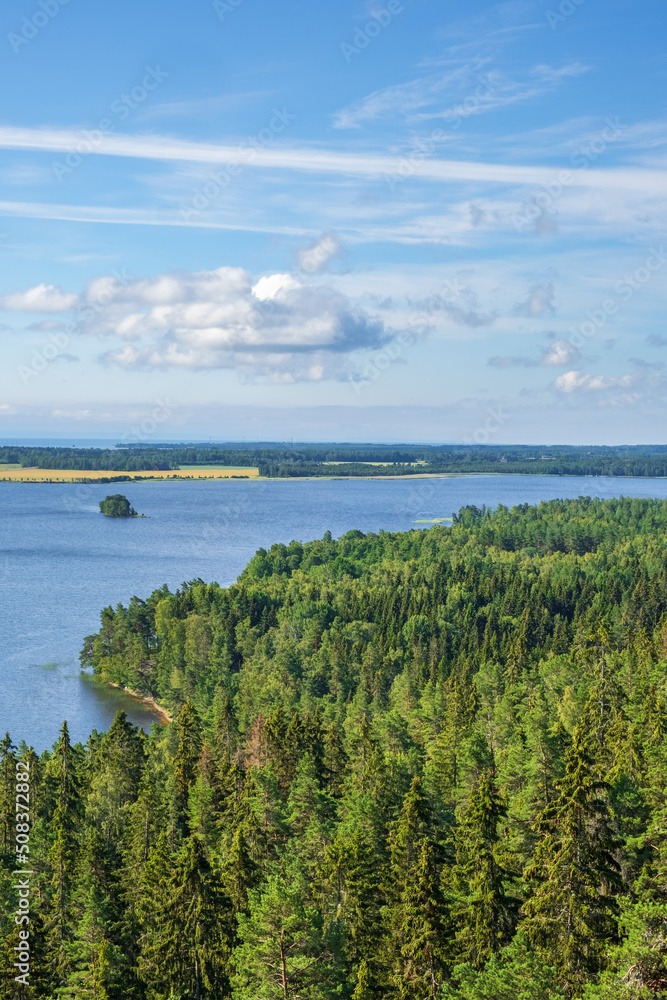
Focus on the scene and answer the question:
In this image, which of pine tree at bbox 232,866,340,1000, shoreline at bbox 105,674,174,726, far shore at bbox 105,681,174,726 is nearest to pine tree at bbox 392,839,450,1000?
pine tree at bbox 232,866,340,1000

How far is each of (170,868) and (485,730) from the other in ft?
92.2

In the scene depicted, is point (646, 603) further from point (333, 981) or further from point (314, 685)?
point (333, 981)

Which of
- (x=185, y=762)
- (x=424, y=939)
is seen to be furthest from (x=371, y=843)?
(x=185, y=762)

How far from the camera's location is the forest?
25.8 metres

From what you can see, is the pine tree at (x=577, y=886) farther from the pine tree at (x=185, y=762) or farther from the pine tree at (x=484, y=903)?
the pine tree at (x=185, y=762)

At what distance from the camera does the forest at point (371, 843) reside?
25750 millimetres

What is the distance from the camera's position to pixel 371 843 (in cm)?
4022

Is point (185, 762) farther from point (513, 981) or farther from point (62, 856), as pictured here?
point (513, 981)

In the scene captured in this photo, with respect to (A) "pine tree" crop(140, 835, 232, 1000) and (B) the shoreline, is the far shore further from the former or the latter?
(A) "pine tree" crop(140, 835, 232, 1000)

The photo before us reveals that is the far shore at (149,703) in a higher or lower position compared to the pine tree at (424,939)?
lower

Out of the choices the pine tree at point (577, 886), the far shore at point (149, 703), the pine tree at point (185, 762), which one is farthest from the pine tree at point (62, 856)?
the far shore at point (149, 703)

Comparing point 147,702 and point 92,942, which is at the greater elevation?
point 92,942

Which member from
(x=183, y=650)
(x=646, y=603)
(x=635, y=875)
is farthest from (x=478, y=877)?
(x=646, y=603)

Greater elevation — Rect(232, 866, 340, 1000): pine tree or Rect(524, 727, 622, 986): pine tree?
Rect(524, 727, 622, 986): pine tree
